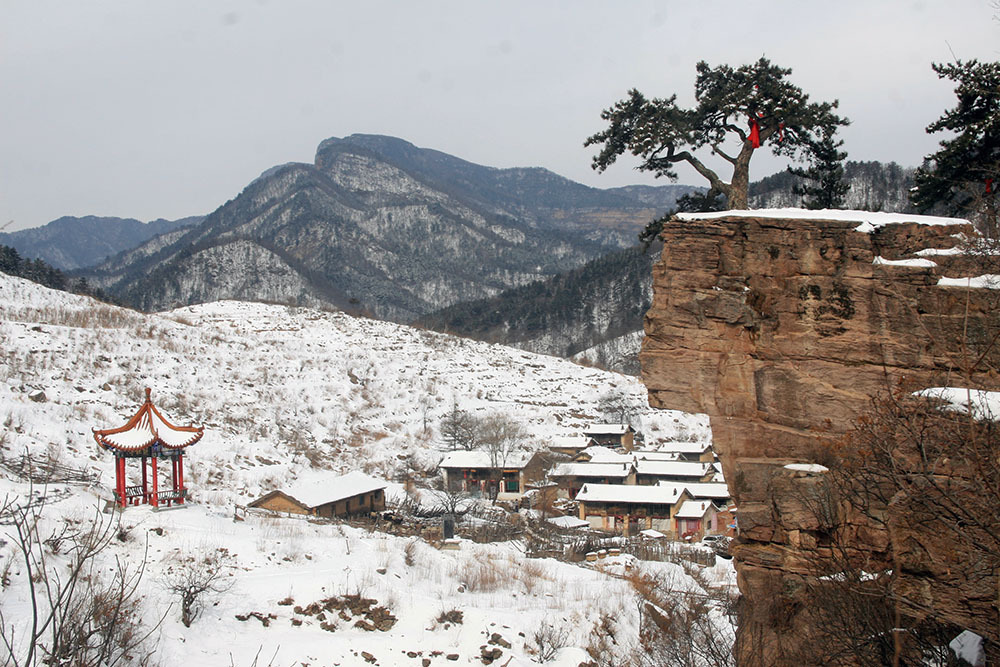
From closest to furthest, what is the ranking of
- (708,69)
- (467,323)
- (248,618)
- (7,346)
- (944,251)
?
(944,251) < (248,618) < (708,69) < (7,346) < (467,323)

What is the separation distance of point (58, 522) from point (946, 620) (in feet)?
57.3

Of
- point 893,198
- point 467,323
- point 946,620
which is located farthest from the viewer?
point 467,323

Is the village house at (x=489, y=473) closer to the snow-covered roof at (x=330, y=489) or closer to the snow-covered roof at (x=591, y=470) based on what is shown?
the snow-covered roof at (x=591, y=470)

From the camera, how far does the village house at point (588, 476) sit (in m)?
39.9

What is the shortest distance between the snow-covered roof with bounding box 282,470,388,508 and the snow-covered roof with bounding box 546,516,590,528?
8459 millimetres

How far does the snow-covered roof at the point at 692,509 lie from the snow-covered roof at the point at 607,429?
1352cm

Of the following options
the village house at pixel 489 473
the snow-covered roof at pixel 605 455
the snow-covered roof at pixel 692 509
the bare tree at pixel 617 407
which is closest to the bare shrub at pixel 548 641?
the snow-covered roof at pixel 692 509

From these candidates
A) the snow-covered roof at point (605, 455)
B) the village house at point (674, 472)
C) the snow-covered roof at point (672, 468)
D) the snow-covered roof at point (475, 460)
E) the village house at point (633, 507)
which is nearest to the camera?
the village house at point (633, 507)

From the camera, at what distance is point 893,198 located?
341 feet

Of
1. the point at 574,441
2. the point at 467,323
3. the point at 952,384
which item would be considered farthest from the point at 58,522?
the point at 467,323

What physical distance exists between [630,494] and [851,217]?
91.6ft

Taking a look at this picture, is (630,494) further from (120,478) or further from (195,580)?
(195,580)

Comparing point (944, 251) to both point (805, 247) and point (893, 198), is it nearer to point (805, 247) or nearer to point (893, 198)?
point (805, 247)

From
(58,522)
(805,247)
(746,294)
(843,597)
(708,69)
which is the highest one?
(708,69)
